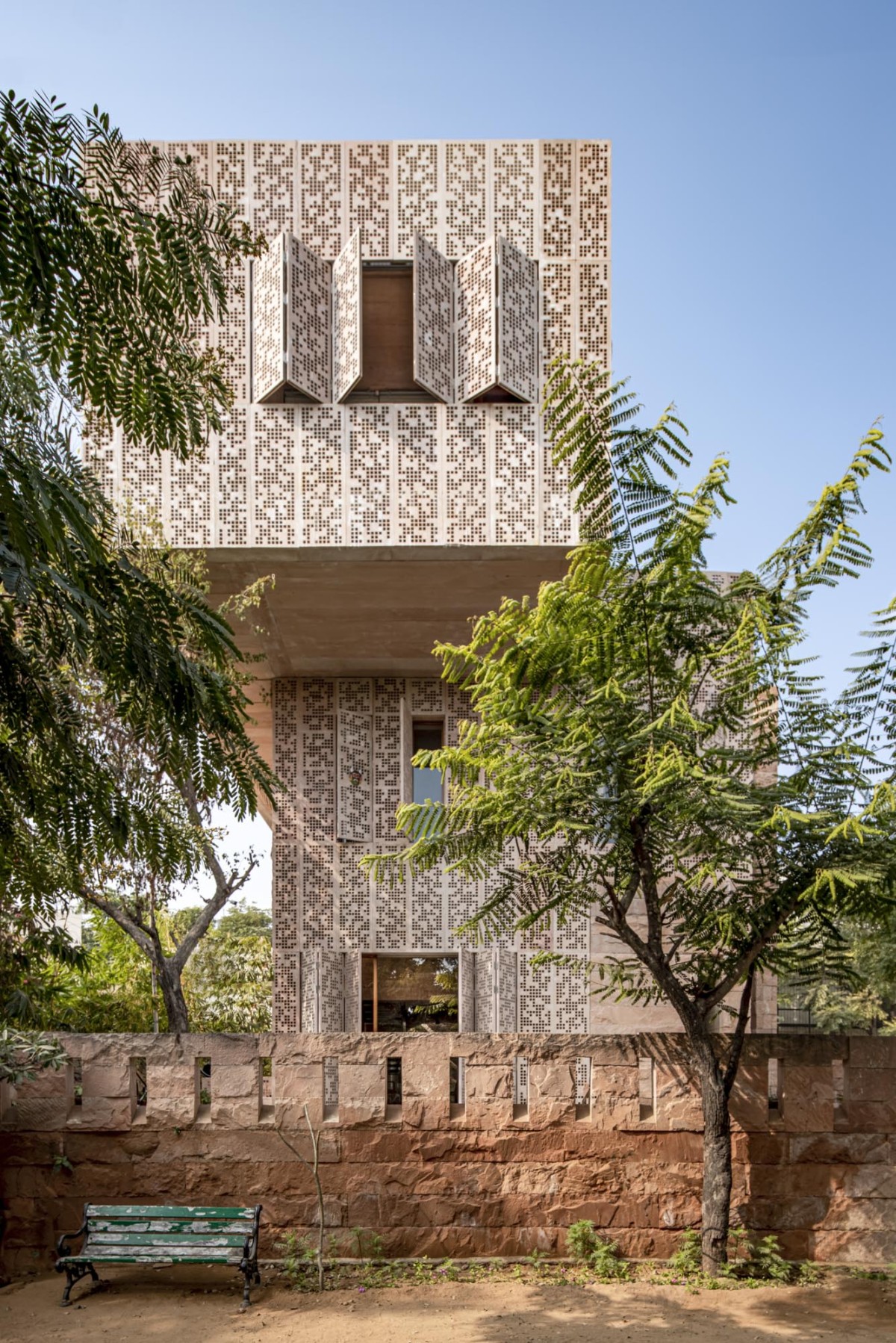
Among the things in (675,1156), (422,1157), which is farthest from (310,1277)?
(675,1156)

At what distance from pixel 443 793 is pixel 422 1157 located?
26.5 feet

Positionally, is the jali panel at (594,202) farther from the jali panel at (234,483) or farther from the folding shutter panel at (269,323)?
the jali panel at (234,483)

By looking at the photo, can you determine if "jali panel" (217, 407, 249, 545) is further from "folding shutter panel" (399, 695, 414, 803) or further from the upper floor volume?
"folding shutter panel" (399, 695, 414, 803)

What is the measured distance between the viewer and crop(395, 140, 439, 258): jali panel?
12695 millimetres

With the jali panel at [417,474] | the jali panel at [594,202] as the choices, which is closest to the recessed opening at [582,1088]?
the jali panel at [417,474]

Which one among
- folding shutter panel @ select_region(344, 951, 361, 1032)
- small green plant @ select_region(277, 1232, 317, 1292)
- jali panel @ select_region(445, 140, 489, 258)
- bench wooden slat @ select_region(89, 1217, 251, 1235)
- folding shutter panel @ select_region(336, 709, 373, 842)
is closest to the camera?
bench wooden slat @ select_region(89, 1217, 251, 1235)

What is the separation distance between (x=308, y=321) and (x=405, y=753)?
20.1 ft


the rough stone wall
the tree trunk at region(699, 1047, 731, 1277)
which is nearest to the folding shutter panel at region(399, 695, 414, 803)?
the rough stone wall

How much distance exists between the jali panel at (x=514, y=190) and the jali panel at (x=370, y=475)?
2.40 m

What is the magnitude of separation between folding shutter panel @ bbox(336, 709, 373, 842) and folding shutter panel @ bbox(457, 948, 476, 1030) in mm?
2049

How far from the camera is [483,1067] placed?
29.0 ft

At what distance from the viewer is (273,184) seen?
12.6 meters

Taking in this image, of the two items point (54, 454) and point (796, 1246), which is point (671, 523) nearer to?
point (54, 454)

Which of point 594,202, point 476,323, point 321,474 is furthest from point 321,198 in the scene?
point 321,474
